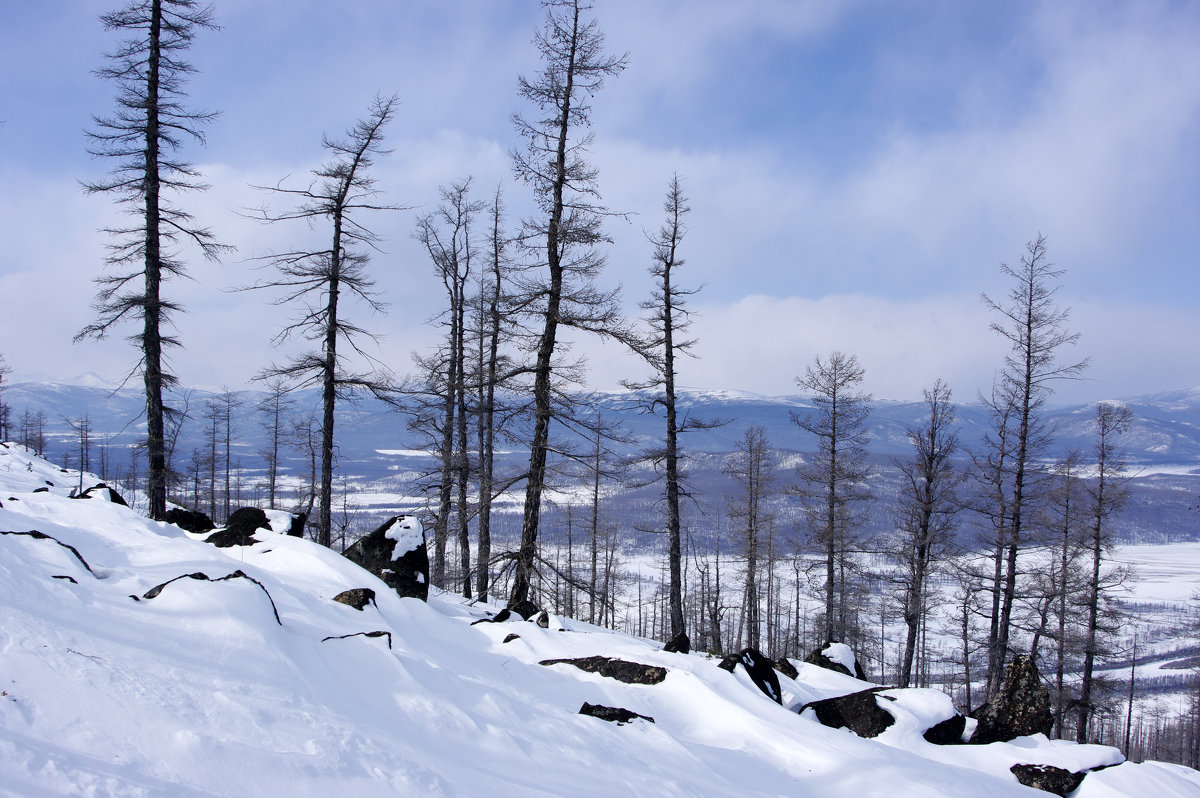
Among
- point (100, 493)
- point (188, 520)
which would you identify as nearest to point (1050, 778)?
point (188, 520)

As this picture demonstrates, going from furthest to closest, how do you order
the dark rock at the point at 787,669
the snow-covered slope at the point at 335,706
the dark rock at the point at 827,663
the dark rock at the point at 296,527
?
1. the dark rock at the point at 827,663
2. the dark rock at the point at 296,527
3. the dark rock at the point at 787,669
4. the snow-covered slope at the point at 335,706

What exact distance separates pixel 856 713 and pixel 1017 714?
246cm

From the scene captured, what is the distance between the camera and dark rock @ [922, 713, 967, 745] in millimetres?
7785

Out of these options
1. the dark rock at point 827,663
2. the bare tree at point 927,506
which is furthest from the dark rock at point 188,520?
the bare tree at point 927,506

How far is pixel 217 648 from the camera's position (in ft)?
12.8

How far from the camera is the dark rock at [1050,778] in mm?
6859

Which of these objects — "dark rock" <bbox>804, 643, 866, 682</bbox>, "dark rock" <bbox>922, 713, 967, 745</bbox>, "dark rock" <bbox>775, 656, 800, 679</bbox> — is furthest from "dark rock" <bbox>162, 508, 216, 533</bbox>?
"dark rock" <bbox>922, 713, 967, 745</bbox>

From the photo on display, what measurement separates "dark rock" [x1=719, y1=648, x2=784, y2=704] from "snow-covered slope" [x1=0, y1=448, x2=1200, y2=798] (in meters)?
0.30

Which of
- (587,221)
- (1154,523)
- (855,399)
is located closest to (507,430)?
(587,221)

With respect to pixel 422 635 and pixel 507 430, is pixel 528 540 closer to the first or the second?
pixel 507 430

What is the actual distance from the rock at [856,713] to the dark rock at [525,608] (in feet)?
16.2

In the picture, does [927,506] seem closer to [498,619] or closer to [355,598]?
[498,619]

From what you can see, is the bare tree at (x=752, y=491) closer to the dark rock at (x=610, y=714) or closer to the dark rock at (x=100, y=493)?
the dark rock at (x=610, y=714)

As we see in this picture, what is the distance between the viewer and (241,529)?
995 centimetres
